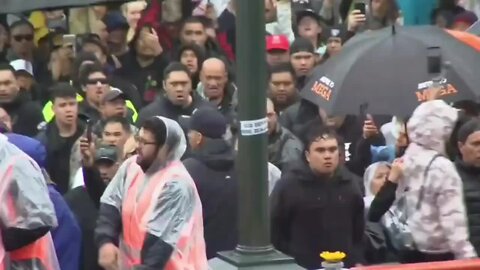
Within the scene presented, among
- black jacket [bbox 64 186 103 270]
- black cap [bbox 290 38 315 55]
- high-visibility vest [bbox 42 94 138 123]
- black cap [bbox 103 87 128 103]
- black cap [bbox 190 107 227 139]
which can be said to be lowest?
black jacket [bbox 64 186 103 270]

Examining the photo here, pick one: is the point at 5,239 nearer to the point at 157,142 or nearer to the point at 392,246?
the point at 157,142

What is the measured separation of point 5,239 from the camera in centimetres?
874

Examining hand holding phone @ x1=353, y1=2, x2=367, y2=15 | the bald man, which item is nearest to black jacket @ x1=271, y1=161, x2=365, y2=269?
the bald man

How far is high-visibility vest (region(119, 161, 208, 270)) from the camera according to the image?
8.79m

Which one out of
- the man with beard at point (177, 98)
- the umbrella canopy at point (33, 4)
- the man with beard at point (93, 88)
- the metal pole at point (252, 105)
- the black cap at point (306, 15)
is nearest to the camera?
the metal pole at point (252, 105)

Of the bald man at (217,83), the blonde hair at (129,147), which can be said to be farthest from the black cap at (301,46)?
the blonde hair at (129,147)

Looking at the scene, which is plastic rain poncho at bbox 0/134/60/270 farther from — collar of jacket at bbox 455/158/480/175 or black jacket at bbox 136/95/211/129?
black jacket at bbox 136/95/211/129

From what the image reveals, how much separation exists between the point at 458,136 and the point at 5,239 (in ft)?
10.4

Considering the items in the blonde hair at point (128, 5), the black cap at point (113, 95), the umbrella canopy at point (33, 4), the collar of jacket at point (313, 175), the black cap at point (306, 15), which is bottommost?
the collar of jacket at point (313, 175)

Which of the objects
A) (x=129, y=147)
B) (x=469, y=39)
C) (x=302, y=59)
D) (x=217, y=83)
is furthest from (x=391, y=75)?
(x=302, y=59)

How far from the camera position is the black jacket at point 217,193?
10008mm

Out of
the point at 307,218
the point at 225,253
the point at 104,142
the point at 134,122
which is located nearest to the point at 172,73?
the point at 134,122

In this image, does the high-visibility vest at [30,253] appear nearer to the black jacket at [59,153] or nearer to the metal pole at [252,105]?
the metal pole at [252,105]

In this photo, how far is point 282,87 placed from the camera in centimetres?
1312
